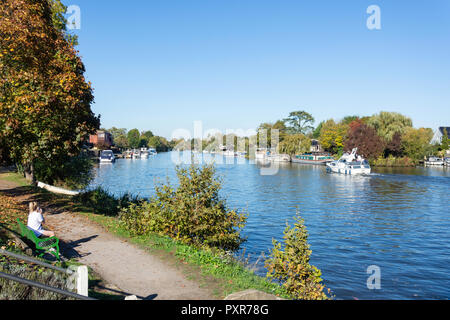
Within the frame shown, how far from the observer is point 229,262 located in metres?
12.6

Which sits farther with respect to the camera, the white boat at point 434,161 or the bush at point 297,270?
the white boat at point 434,161

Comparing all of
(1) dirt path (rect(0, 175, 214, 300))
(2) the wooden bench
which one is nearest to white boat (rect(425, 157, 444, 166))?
(1) dirt path (rect(0, 175, 214, 300))

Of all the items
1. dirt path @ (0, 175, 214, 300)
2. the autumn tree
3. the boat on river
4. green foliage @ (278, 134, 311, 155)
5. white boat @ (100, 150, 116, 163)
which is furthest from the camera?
green foliage @ (278, 134, 311, 155)

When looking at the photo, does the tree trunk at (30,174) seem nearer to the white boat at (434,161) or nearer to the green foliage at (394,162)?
the green foliage at (394,162)

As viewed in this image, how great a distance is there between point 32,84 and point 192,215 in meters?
8.65

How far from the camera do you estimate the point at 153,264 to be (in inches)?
458

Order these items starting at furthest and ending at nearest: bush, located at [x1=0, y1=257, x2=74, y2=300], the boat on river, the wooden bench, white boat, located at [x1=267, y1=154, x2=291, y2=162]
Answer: white boat, located at [x1=267, y1=154, x2=291, y2=162], the boat on river, the wooden bench, bush, located at [x1=0, y1=257, x2=74, y2=300]

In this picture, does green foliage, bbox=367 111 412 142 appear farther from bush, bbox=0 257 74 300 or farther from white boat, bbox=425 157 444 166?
bush, bbox=0 257 74 300

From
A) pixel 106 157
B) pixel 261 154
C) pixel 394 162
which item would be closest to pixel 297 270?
pixel 394 162

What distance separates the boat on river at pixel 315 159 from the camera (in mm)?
101188

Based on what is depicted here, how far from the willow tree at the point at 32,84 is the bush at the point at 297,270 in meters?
11.0

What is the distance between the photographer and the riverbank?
9.85 metres

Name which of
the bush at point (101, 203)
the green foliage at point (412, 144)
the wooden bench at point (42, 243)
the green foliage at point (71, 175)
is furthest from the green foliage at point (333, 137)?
the wooden bench at point (42, 243)

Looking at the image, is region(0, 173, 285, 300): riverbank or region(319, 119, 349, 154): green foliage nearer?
region(0, 173, 285, 300): riverbank
